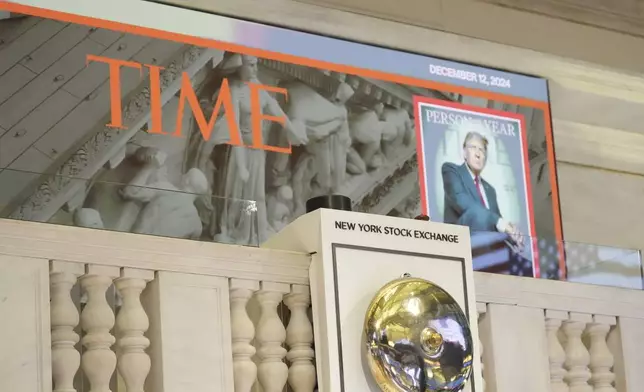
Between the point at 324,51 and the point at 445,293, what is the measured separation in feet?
6.65

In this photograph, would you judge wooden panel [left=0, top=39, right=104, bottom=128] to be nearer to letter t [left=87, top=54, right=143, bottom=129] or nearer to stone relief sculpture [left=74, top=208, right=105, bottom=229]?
letter t [left=87, top=54, right=143, bottom=129]

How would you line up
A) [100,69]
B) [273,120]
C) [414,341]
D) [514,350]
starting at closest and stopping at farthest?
[414,341] < [514,350] < [100,69] < [273,120]

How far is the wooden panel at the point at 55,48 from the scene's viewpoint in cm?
424

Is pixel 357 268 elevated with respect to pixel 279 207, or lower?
lower

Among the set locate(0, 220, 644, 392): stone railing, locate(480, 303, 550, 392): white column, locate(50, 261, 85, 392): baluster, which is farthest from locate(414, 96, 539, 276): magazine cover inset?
locate(50, 261, 85, 392): baluster

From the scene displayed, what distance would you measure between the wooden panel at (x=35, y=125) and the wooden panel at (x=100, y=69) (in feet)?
0.14

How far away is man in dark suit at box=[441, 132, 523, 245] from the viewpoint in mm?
4965

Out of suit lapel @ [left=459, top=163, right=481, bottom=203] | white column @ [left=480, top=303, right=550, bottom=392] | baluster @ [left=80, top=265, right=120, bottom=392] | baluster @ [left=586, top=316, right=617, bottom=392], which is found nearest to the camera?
baluster @ [left=80, top=265, right=120, bottom=392]

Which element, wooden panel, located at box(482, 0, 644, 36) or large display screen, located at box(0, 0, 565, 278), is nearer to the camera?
large display screen, located at box(0, 0, 565, 278)

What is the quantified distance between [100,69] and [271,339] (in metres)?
1.73

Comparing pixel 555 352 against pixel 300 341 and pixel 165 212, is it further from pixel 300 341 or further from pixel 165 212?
pixel 165 212

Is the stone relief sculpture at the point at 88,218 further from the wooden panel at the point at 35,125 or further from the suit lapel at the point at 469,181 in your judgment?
the suit lapel at the point at 469,181

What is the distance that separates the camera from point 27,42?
13.9ft

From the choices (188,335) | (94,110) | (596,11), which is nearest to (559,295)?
(188,335)
